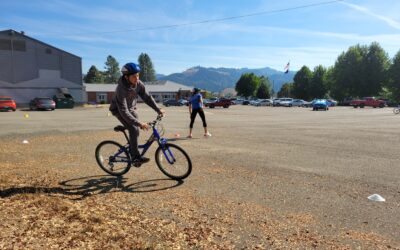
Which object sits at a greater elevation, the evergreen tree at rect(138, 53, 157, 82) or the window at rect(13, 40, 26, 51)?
the evergreen tree at rect(138, 53, 157, 82)

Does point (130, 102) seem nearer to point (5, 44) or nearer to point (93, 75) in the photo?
point (5, 44)

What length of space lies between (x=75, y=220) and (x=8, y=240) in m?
0.78

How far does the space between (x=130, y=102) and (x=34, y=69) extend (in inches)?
2159

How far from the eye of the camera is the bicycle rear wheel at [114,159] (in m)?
6.71

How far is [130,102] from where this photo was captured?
642 centimetres

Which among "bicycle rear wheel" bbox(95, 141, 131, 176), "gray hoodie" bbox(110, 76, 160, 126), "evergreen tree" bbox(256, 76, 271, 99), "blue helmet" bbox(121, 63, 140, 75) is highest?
"evergreen tree" bbox(256, 76, 271, 99)

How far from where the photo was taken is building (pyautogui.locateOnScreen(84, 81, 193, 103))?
96.2m

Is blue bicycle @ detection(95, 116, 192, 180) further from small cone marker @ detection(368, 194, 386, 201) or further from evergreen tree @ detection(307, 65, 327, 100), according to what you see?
evergreen tree @ detection(307, 65, 327, 100)

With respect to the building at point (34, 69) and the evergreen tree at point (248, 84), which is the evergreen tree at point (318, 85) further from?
the building at point (34, 69)

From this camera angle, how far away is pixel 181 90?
106 metres

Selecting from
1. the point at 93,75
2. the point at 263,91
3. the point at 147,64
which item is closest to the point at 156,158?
the point at 263,91

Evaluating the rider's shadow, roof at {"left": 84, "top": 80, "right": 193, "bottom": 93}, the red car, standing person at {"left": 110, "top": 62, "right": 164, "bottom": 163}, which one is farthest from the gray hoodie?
roof at {"left": 84, "top": 80, "right": 193, "bottom": 93}

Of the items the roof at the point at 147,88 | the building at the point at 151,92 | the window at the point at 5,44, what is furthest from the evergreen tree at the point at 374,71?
the window at the point at 5,44

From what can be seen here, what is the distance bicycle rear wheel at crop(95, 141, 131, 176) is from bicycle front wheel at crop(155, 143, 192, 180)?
631mm
